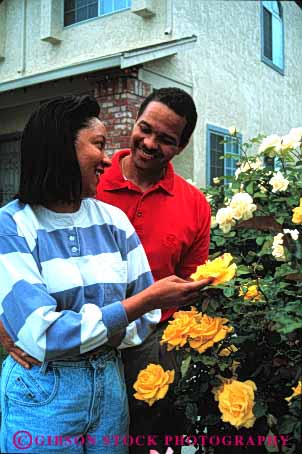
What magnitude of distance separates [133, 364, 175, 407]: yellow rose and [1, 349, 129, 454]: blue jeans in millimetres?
91

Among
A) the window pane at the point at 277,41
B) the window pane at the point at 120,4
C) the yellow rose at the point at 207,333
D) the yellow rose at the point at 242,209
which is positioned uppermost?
the window pane at the point at 277,41

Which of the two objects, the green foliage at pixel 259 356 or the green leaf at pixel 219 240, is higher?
the green leaf at pixel 219 240

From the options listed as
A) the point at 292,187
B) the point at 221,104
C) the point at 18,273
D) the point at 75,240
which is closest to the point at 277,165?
the point at 292,187

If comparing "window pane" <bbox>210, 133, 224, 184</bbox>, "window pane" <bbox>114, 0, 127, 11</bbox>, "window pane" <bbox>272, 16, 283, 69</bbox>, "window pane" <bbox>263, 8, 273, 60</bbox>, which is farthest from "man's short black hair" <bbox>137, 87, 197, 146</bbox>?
"window pane" <bbox>272, 16, 283, 69</bbox>

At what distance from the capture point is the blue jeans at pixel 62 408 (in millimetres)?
1448

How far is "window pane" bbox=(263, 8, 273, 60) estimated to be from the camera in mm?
9656

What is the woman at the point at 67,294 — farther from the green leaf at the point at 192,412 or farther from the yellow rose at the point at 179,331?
the green leaf at the point at 192,412

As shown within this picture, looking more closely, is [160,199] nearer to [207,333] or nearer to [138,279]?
[138,279]

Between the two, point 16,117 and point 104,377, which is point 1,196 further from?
point 104,377

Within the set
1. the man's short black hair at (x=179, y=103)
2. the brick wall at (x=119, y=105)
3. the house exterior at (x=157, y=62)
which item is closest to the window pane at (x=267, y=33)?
the house exterior at (x=157, y=62)

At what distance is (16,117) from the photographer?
29.7 feet

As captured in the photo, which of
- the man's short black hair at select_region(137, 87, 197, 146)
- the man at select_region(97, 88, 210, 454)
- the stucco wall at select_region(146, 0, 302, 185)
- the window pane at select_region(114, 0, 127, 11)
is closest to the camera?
the man at select_region(97, 88, 210, 454)

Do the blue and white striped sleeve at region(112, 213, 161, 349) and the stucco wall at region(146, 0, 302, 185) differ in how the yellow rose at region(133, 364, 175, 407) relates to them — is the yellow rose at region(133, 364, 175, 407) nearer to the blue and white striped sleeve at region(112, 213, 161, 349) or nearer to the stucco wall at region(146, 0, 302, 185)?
the blue and white striped sleeve at region(112, 213, 161, 349)

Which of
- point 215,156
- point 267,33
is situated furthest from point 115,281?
point 267,33
